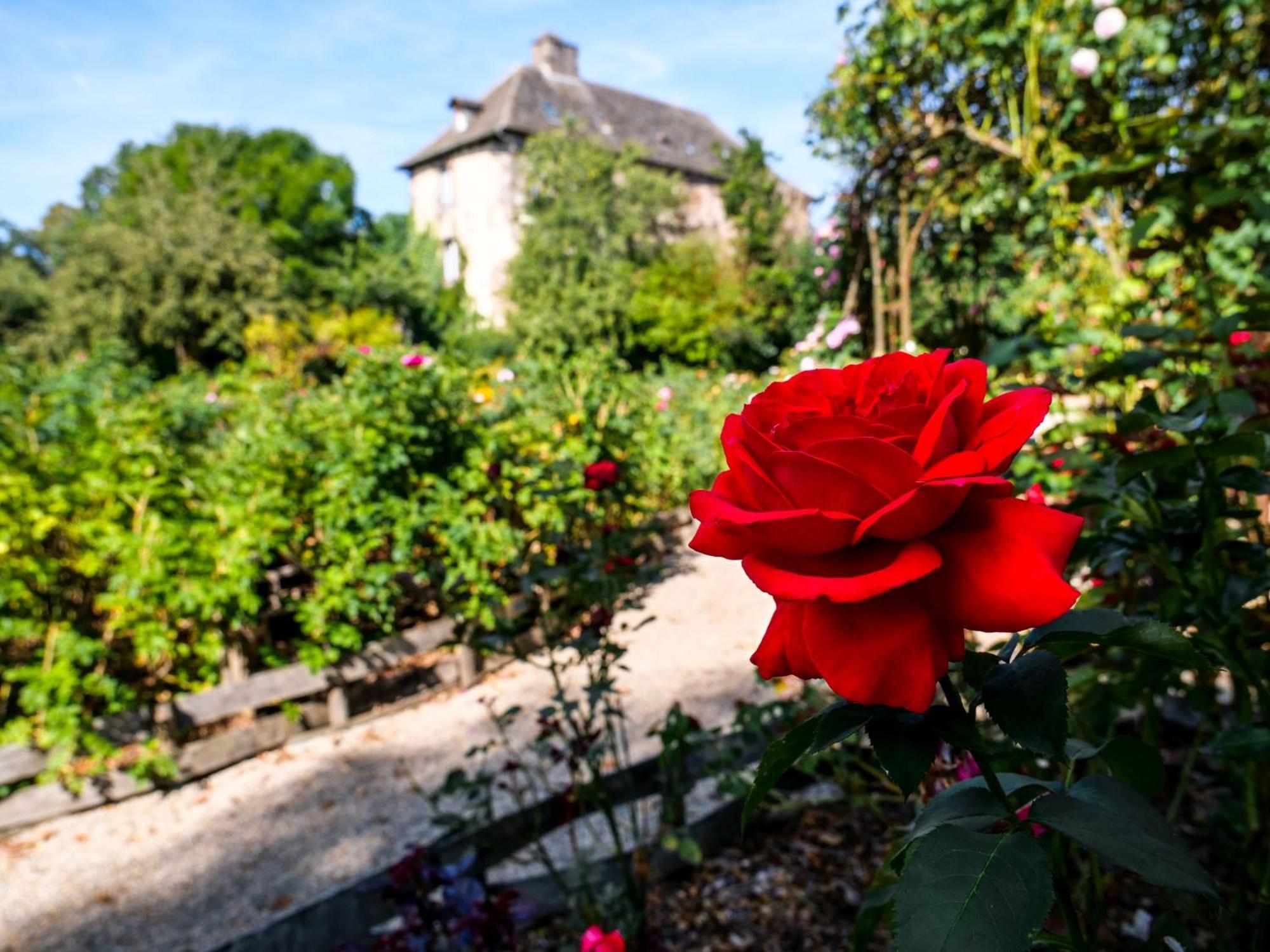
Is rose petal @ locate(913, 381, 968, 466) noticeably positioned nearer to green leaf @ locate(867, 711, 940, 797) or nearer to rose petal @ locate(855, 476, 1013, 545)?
rose petal @ locate(855, 476, 1013, 545)

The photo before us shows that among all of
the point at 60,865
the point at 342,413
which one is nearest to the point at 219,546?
the point at 342,413

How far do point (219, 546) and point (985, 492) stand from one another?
3.99 m

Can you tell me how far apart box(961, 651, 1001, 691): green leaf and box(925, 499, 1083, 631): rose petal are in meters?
0.08

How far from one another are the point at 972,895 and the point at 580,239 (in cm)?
2334

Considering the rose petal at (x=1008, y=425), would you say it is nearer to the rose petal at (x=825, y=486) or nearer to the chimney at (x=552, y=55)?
the rose petal at (x=825, y=486)

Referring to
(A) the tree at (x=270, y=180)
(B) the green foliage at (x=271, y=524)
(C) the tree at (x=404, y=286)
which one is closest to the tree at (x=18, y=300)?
A: (A) the tree at (x=270, y=180)

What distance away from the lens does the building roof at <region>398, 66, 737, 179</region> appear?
93.5 ft

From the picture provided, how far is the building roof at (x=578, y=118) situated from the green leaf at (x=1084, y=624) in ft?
91.0

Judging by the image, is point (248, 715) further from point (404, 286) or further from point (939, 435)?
point (404, 286)

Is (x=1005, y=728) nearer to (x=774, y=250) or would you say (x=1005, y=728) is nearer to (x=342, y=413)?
(x=342, y=413)

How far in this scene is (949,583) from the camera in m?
0.42

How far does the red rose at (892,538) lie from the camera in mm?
398

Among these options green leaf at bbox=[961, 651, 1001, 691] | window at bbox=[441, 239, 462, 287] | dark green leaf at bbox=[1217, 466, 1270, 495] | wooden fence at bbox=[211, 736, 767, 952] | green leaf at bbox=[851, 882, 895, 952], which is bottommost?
wooden fence at bbox=[211, 736, 767, 952]

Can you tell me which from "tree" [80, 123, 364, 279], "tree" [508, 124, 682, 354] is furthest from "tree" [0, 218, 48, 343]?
"tree" [508, 124, 682, 354]
